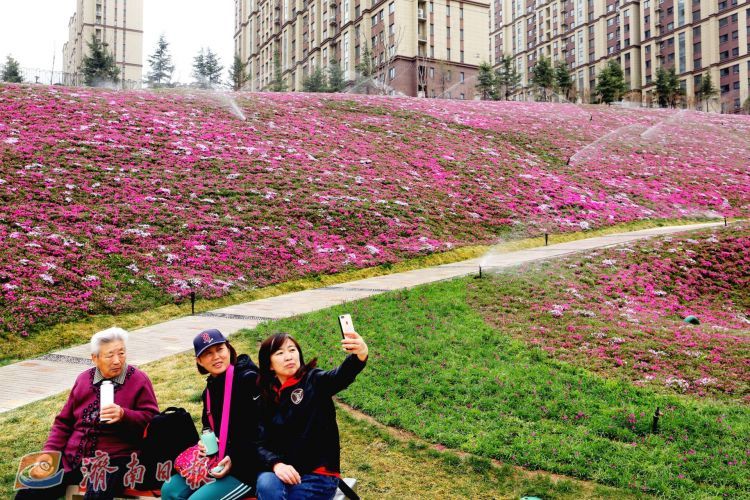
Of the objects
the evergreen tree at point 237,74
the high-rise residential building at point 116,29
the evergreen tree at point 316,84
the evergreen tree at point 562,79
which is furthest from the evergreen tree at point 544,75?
the high-rise residential building at point 116,29

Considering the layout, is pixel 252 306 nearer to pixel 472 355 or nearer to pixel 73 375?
pixel 73 375

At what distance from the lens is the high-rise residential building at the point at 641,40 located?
6825 centimetres

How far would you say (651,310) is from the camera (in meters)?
10.5

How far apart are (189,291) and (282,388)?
9.69m

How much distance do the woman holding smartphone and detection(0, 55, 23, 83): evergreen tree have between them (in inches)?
2307

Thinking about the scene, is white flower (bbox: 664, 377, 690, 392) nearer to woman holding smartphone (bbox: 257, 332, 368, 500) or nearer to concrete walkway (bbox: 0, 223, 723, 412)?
woman holding smartphone (bbox: 257, 332, 368, 500)

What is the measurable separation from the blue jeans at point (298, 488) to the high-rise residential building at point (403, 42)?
183 feet

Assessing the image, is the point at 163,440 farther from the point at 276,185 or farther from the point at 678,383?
the point at 276,185

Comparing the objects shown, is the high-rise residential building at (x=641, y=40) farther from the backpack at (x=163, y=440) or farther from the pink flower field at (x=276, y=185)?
the backpack at (x=163, y=440)

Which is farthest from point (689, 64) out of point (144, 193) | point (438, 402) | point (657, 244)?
point (438, 402)

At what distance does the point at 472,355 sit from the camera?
7.98m

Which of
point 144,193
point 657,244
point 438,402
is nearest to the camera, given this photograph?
point 438,402

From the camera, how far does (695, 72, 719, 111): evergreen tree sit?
64.7 metres

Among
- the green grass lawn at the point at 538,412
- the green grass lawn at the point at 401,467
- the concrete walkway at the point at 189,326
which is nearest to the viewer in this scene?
the green grass lawn at the point at 401,467
